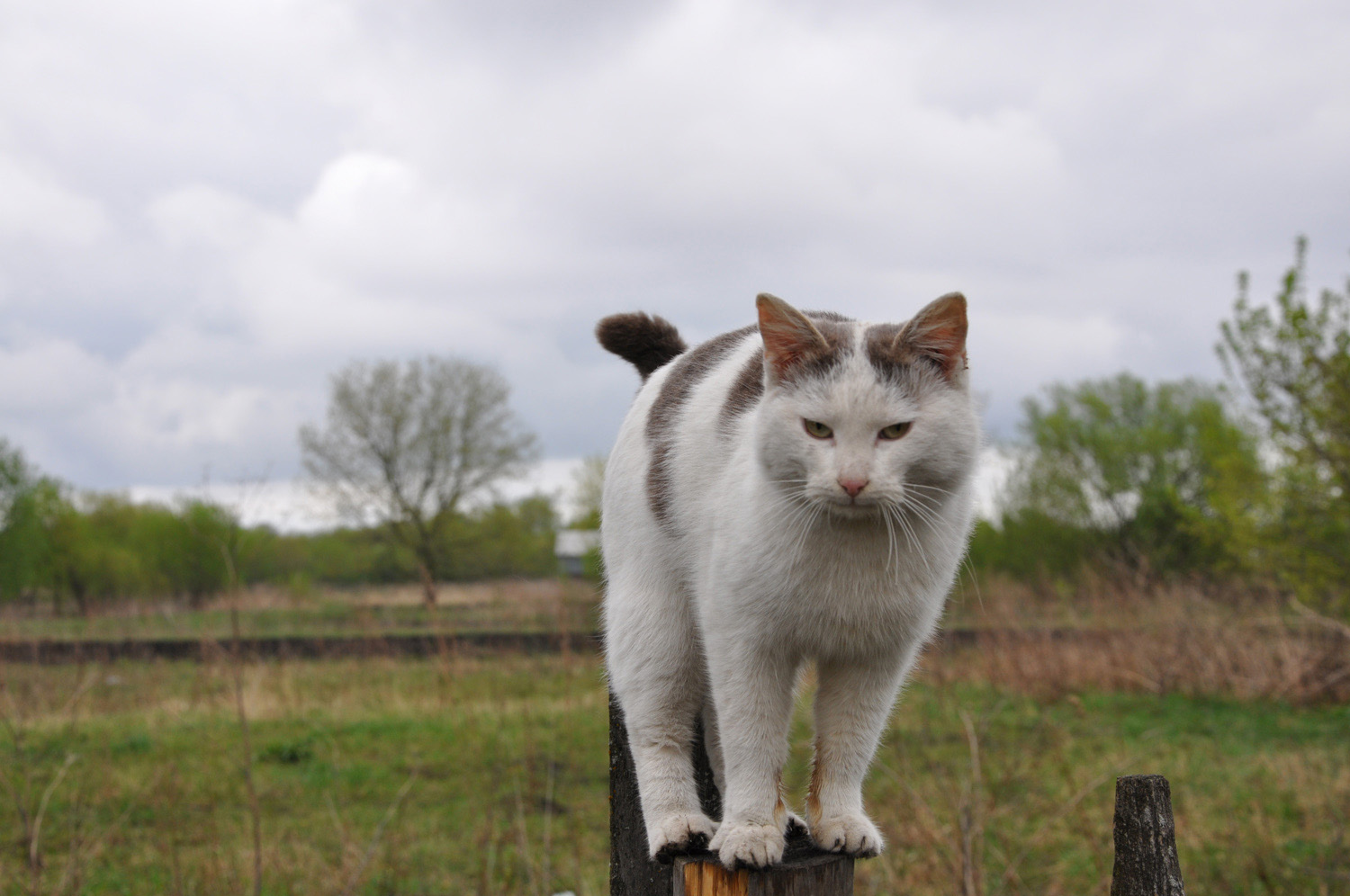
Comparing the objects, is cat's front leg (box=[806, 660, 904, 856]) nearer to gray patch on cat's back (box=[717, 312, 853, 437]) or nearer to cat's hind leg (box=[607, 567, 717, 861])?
cat's hind leg (box=[607, 567, 717, 861])

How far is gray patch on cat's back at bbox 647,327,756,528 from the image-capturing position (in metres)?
2.04

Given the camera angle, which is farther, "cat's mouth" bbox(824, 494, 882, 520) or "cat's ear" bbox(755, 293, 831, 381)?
"cat's ear" bbox(755, 293, 831, 381)

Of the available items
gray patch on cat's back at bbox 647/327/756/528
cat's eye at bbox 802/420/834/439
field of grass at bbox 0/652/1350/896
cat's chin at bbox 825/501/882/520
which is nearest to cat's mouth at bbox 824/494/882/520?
cat's chin at bbox 825/501/882/520

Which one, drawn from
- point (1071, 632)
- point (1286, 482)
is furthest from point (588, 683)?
point (1286, 482)

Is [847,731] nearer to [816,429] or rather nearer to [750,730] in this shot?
[750,730]

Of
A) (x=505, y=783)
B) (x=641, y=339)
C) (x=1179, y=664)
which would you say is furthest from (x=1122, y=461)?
(x=641, y=339)

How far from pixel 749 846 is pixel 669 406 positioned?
37.9 inches

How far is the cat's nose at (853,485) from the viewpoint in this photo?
1.58m

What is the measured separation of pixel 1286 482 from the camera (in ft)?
33.6

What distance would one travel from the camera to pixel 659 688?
80.8 inches

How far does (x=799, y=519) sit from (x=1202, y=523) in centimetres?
1314

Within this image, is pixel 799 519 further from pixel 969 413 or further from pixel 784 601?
pixel 969 413

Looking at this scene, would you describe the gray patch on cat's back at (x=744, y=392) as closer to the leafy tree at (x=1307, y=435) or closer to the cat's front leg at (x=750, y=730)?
the cat's front leg at (x=750, y=730)

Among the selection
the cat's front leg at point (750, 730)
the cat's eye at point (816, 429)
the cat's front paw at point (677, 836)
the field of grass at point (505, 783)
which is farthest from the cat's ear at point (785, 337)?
the field of grass at point (505, 783)
